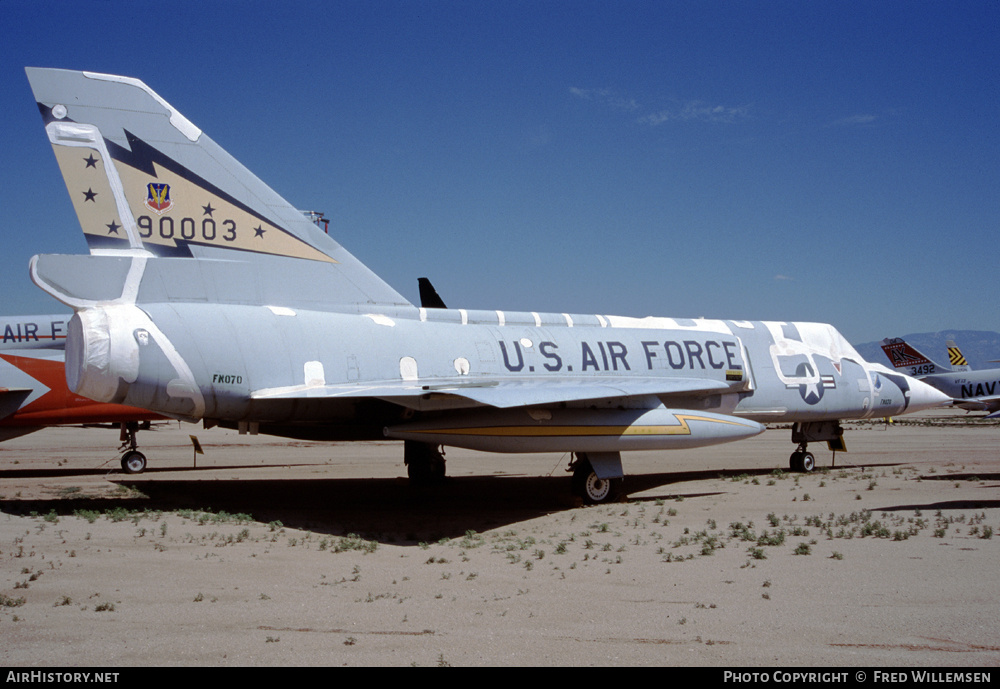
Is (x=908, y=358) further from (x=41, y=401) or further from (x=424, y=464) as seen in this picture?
(x=41, y=401)

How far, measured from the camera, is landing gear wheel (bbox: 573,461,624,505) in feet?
38.5

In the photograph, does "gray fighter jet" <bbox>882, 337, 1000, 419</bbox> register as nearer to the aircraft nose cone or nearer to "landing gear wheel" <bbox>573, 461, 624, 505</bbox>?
the aircraft nose cone

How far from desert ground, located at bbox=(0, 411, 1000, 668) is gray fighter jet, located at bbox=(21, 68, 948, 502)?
1.34 meters

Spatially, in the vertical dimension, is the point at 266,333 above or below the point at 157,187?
below

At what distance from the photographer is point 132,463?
1745 cm

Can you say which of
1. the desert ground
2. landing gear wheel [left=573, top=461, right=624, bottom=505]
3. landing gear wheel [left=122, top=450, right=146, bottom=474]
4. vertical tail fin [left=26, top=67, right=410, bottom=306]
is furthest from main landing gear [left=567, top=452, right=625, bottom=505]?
landing gear wheel [left=122, top=450, right=146, bottom=474]

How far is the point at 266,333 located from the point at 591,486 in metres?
5.32

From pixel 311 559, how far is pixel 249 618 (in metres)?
2.32

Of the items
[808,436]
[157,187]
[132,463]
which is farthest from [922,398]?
[132,463]

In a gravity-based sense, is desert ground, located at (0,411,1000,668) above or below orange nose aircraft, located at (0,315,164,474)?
below

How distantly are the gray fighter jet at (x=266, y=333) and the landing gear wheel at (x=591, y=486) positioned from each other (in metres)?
0.04

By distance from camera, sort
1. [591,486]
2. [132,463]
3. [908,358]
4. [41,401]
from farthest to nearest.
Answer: [908,358]
[132,463]
[41,401]
[591,486]

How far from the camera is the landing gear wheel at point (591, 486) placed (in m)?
11.8

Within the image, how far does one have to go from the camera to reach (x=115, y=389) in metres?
9.17
